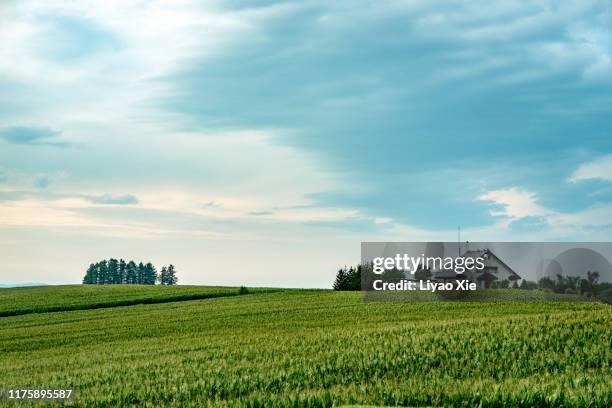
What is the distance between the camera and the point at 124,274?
186m

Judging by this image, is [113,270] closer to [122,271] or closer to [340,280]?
[122,271]

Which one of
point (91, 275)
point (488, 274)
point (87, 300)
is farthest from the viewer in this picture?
point (91, 275)

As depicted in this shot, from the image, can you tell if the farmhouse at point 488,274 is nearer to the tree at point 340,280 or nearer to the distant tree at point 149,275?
the tree at point 340,280

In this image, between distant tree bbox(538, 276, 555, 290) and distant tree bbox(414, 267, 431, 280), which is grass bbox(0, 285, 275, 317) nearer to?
distant tree bbox(414, 267, 431, 280)

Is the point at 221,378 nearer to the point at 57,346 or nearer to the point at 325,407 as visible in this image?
the point at 325,407

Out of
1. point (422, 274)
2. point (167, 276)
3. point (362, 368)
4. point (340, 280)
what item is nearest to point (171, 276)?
point (167, 276)

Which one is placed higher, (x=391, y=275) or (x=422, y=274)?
(x=422, y=274)

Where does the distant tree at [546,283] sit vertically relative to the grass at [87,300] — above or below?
above

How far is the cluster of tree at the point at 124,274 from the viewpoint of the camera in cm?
18325

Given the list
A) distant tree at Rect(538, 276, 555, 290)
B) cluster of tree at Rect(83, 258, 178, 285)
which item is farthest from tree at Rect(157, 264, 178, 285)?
distant tree at Rect(538, 276, 555, 290)

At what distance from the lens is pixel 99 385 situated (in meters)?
17.5

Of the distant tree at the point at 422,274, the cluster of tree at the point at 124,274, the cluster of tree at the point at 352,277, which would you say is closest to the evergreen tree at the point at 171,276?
the cluster of tree at the point at 124,274

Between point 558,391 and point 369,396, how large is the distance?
371cm

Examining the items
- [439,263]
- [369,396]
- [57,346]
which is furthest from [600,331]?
[57,346]
